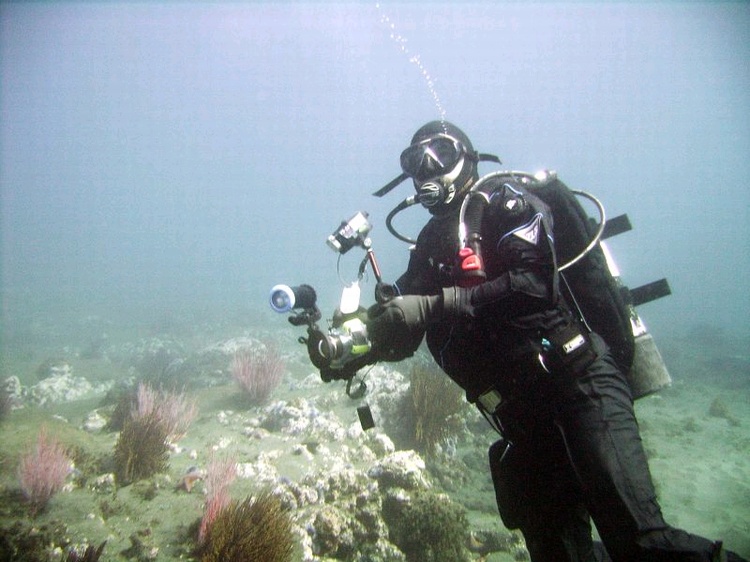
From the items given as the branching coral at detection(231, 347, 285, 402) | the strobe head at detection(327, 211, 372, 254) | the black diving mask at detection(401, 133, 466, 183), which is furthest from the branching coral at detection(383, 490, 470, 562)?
the branching coral at detection(231, 347, 285, 402)

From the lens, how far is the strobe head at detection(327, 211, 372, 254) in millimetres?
2846

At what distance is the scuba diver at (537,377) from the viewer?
2.18 m

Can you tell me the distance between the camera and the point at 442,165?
3.45 meters

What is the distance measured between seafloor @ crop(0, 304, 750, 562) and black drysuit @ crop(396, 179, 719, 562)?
2567 mm

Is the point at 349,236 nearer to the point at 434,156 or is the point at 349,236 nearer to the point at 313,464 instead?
the point at 434,156

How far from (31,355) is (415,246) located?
24439 millimetres

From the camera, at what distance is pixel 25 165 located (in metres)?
162

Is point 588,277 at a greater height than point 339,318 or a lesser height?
lesser

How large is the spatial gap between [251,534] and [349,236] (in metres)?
3.07

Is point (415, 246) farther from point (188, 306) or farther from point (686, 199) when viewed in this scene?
point (686, 199)

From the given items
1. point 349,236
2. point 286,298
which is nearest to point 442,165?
point 349,236

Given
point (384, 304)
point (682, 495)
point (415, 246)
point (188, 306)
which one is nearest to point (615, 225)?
point (415, 246)

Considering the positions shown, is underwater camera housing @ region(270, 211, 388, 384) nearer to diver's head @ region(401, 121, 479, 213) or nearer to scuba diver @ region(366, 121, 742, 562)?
scuba diver @ region(366, 121, 742, 562)

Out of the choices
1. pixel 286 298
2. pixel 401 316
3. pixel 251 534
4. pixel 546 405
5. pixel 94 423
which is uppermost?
pixel 286 298
